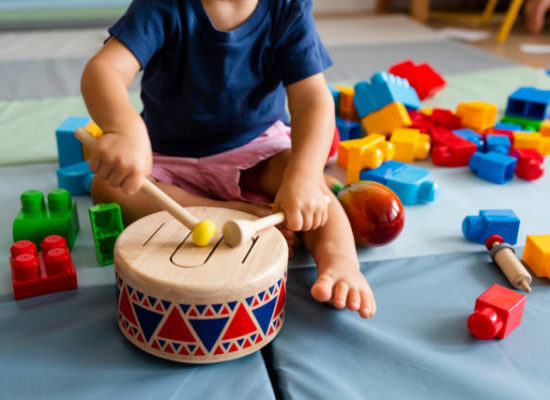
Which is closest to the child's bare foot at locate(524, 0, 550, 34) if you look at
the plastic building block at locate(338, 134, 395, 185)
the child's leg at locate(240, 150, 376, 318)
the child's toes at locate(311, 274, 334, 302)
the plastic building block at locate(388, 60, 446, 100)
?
the plastic building block at locate(388, 60, 446, 100)

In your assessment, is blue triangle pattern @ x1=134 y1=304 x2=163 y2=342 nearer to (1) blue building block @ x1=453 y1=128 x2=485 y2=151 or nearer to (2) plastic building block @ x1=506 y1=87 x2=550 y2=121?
(1) blue building block @ x1=453 y1=128 x2=485 y2=151

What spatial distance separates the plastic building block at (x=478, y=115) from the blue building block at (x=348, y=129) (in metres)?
0.22

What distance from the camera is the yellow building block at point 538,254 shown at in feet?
2.49

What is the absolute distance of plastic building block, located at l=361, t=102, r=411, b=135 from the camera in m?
1.15

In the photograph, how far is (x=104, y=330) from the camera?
65 cm

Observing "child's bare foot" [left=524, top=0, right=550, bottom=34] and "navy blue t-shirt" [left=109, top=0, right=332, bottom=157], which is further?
"child's bare foot" [left=524, top=0, right=550, bottom=34]

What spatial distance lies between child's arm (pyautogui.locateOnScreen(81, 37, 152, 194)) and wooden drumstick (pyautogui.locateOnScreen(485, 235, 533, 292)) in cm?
46

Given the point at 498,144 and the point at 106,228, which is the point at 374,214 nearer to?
the point at 106,228

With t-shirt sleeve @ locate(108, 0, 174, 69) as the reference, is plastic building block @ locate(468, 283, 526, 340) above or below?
below

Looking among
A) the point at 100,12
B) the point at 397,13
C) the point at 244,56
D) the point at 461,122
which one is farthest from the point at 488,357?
the point at 397,13

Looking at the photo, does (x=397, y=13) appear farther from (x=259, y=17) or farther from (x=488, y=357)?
(x=488, y=357)

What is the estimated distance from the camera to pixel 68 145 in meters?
1.02

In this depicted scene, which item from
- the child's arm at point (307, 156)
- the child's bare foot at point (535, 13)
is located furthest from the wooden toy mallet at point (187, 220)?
the child's bare foot at point (535, 13)

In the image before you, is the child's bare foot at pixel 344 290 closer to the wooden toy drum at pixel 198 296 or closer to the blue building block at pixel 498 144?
the wooden toy drum at pixel 198 296
